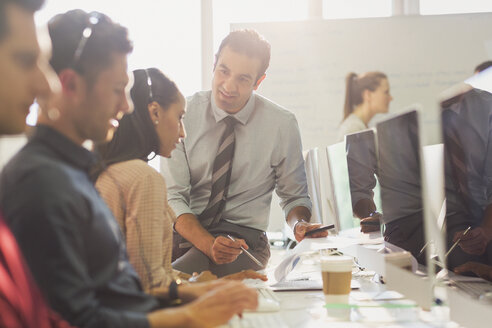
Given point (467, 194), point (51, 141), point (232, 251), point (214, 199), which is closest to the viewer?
point (51, 141)

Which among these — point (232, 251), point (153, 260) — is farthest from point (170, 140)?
point (232, 251)

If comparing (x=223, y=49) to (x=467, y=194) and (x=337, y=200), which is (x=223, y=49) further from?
(x=467, y=194)

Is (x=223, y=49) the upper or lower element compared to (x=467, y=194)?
upper

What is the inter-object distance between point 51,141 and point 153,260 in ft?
1.60

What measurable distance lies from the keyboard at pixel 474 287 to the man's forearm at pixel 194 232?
0.90 meters

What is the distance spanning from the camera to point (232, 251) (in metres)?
1.94

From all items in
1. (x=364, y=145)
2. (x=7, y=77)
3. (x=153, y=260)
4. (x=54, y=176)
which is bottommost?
(x=153, y=260)

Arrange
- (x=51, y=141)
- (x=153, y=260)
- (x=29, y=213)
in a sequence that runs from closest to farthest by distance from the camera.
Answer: (x=29, y=213), (x=51, y=141), (x=153, y=260)

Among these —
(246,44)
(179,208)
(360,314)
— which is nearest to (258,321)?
(360,314)

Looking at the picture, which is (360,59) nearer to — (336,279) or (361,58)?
(361,58)

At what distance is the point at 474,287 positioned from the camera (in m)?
1.42

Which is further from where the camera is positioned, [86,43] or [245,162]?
[245,162]

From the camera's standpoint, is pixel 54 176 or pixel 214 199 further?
pixel 214 199

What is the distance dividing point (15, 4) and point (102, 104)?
0.73 feet
